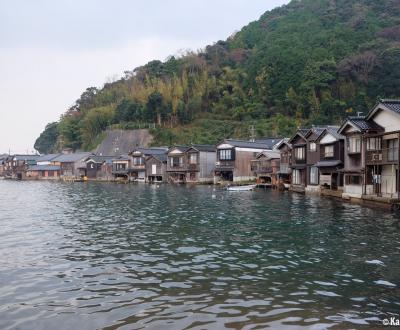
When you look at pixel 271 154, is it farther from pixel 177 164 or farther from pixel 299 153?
pixel 177 164

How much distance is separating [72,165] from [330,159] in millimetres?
75613

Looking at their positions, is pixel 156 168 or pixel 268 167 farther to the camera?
pixel 156 168

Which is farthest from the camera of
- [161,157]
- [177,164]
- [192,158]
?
[161,157]

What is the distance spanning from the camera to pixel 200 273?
1355 centimetres

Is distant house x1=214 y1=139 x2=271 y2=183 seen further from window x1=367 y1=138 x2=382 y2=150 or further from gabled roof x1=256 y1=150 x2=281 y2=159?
window x1=367 y1=138 x2=382 y2=150

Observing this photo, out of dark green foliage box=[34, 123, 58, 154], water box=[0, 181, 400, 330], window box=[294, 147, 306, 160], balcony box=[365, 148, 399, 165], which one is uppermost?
dark green foliage box=[34, 123, 58, 154]

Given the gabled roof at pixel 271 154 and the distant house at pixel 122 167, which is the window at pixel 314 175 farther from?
the distant house at pixel 122 167

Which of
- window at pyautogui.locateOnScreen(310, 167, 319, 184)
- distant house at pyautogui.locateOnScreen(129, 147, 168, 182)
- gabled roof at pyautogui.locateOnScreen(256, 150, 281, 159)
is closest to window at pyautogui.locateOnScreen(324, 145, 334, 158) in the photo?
window at pyautogui.locateOnScreen(310, 167, 319, 184)

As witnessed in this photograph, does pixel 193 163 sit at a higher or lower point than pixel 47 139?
lower

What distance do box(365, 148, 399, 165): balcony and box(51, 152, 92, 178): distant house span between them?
7659 cm

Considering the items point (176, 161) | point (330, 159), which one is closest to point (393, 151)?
point (330, 159)

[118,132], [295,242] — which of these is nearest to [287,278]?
[295,242]

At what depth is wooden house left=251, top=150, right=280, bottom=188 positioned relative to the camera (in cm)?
5862

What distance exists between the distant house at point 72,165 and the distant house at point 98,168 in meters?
2.24
